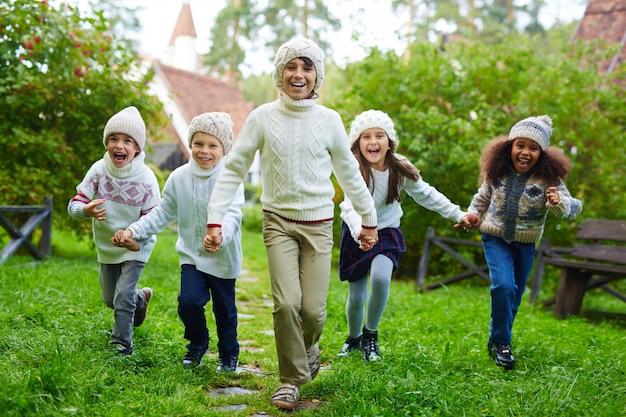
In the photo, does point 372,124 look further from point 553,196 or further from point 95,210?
point 95,210

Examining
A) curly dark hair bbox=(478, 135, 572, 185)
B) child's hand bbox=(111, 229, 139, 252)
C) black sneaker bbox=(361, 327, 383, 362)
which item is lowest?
black sneaker bbox=(361, 327, 383, 362)

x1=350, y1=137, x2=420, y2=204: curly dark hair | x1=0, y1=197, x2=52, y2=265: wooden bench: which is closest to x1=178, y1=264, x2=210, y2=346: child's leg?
x1=350, y1=137, x2=420, y2=204: curly dark hair

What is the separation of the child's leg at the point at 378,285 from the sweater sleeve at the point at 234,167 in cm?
134

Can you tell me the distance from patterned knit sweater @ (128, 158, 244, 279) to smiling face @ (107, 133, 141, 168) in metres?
0.42

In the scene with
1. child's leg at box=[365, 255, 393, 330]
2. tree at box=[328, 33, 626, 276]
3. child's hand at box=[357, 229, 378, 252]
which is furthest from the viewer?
tree at box=[328, 33, 626, 276]

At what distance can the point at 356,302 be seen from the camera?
469cm

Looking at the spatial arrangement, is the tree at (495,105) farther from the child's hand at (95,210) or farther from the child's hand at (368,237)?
the child's hand at (95,210)

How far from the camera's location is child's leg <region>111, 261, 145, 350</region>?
415 cm

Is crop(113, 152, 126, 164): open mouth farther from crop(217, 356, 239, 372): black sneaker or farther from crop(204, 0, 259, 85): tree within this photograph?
crop(204, 0, 259, 85): tree

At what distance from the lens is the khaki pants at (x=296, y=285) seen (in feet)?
11.9

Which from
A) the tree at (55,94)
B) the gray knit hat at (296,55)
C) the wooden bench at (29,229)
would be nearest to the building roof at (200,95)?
the tree at (55,94)

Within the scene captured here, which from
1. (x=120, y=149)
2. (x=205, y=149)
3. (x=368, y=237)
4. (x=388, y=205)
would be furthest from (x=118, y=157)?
(x=388, y=205)

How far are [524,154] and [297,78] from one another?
1963mm

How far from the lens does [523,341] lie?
5.28 meters
